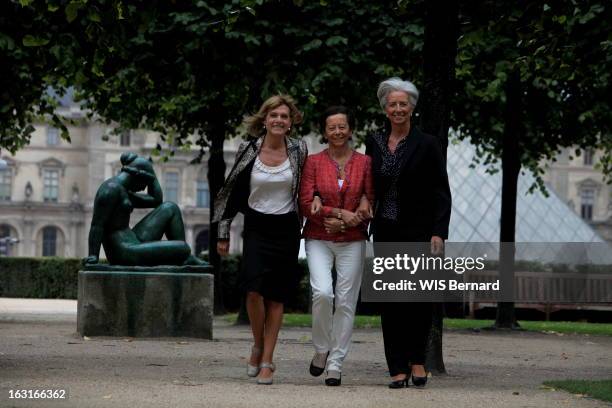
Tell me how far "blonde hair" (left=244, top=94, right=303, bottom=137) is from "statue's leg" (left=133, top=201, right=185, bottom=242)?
484 centimetres

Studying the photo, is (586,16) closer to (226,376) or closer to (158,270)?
(158,270)

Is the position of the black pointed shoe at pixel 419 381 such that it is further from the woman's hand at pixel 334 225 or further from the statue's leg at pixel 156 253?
the statue's leg at pixel 156 253

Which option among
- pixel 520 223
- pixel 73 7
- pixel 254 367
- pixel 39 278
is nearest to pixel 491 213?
pixel 520 223

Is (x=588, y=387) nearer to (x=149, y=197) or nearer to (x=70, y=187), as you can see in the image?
(x=149, y=197)

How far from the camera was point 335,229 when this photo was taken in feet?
25.0

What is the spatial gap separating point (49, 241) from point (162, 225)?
2720 inches

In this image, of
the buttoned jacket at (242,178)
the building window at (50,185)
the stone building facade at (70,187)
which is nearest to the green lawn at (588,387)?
the buttoned jacket at (242,178)

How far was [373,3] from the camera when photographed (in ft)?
55.2

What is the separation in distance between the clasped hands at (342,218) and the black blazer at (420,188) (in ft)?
0.54

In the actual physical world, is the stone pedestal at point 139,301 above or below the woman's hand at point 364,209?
below

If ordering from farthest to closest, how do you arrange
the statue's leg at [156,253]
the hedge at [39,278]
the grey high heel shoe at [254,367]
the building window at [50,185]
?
1. the building window at [50,185]
2. the hedge at [39,278]
3. the statue's leg at [156,253]
4. the grey high heel shoe at [254,367]

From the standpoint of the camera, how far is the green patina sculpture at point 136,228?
40.8ft

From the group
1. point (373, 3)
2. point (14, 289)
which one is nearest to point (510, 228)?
point (373, 3)

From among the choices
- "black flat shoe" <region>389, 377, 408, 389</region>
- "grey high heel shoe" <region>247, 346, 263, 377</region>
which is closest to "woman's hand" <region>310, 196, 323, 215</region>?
"grey high heel shoe" <region>247, 346, 263, 377</region>
